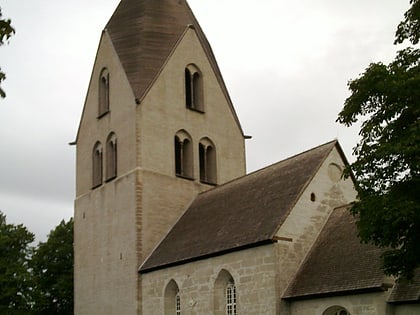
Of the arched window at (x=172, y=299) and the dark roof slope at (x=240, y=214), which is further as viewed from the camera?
the arched window at (x=172, y=299)

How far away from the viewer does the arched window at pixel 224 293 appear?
89.6 feet

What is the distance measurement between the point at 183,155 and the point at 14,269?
14.1 meters

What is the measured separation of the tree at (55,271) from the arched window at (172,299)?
16945mm

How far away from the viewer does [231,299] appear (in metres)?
27.3

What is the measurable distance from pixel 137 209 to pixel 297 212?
9.74 m

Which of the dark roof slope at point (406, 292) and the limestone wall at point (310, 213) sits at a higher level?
the limestone wall at point (310, 213)

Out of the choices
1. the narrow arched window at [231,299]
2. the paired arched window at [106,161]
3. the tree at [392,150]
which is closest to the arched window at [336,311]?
the narrow arched window at [231,299]

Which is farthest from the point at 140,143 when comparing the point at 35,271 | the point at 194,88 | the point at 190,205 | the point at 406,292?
the point at 406,292

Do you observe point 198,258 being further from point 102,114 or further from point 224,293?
point 102,114

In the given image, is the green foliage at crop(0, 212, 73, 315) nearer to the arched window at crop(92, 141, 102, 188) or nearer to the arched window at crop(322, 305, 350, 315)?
the arched window at crop(92, 141, 102, 188)

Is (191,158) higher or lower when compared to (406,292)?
higher

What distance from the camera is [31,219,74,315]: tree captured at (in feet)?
152

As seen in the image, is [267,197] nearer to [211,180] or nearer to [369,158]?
[211,180]

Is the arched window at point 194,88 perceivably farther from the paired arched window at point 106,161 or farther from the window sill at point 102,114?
the paired arched window at point 106,161
